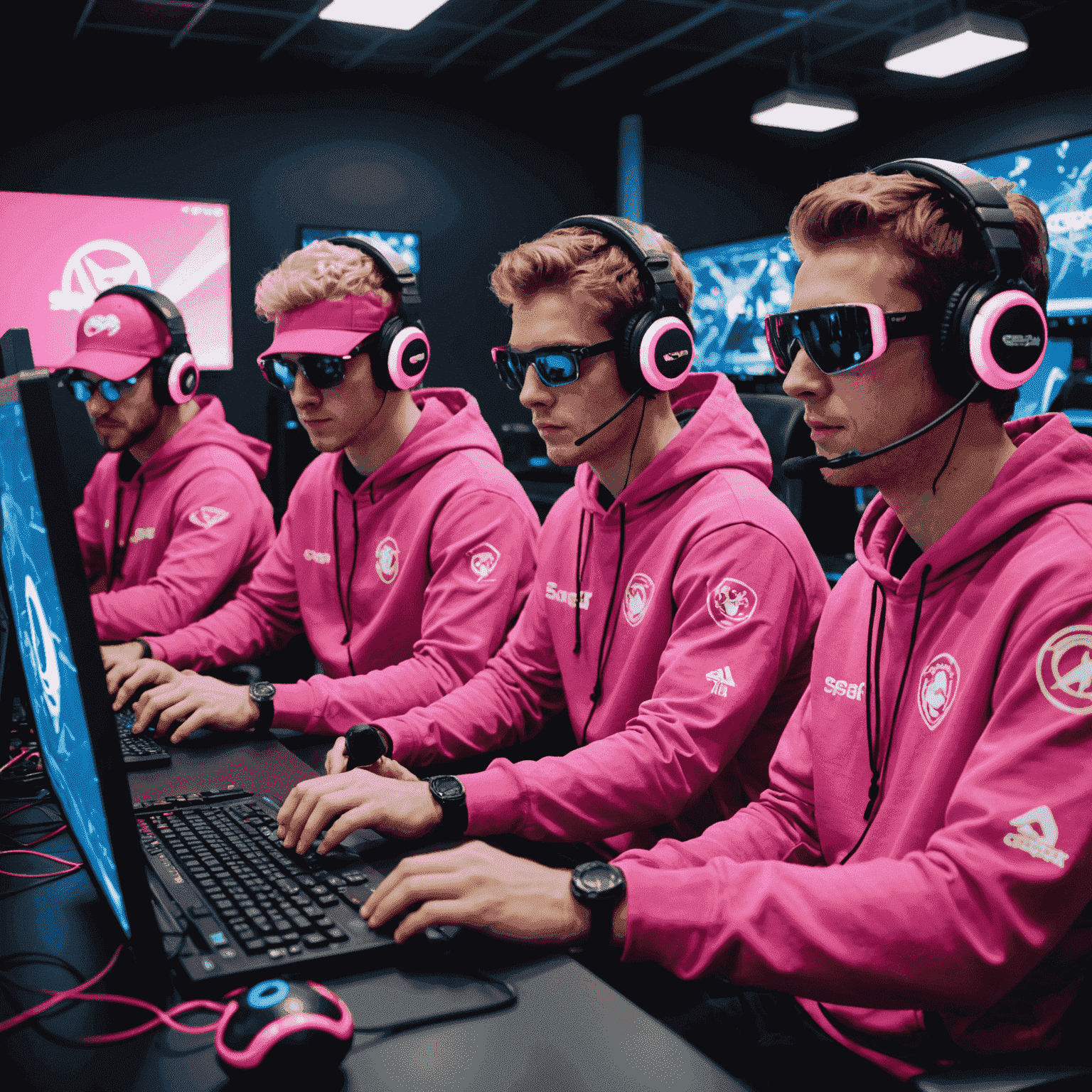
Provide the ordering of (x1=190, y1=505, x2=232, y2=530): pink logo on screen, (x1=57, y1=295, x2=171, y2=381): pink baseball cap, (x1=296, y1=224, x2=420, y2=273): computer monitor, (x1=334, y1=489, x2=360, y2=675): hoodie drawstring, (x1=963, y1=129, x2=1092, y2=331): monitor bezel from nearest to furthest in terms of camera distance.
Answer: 1. (x1=334, y1=489, x2=360, y2=675): hoodie drawstring
2. (x1=190, y1=505, x2=232, y2=530): pink logo on screen
3. (x1=57, y1=295, x2=171, y2=381): pink baseball cap
4. (x1=963, y1=129, x2=1092, y2=331): monitor bezel
5. (x1=296, y1=224, x2=420, y2=273): computer monitor

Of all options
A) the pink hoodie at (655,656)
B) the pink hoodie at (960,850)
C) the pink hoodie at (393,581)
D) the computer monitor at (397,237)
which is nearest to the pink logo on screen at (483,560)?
the pink hoodie at (393,581)

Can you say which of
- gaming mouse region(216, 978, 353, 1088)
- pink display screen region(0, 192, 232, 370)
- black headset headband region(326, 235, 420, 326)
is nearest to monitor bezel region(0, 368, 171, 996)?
gaming mouse region(216, 978, 353, 1088)

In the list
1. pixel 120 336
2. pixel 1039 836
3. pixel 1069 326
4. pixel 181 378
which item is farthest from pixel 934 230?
pixel 1069 326

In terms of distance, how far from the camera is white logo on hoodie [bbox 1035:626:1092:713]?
0.83m

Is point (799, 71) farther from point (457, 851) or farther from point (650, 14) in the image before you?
point (457, 851)

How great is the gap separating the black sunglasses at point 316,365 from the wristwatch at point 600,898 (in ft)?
4.33

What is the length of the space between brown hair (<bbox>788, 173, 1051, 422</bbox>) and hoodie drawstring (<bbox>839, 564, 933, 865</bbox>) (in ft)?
0.76

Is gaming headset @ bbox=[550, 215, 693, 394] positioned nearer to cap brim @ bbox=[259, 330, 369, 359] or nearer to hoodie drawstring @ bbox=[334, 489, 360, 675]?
cap brim @ bbox=[259, 330, 369, 359]

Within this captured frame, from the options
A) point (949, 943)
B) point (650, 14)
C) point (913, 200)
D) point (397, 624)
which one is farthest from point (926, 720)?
point (650, 14)

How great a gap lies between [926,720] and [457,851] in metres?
0.50

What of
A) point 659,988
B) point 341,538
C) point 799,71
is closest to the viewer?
point 659,988

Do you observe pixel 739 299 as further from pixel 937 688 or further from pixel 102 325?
pixel 937 688

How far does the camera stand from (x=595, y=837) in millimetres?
1279

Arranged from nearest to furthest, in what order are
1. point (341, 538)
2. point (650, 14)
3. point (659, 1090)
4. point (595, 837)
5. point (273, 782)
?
point (659, 1090)
point (595, 837)
point (273, 782)
point (341, 538)
point (650, 14)
